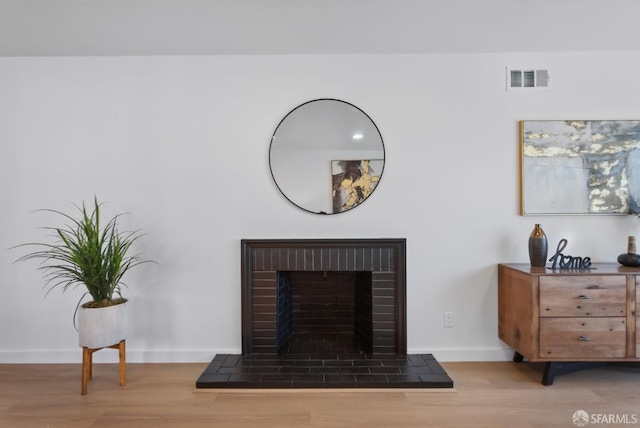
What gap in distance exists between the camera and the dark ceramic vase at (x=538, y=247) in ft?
8.22

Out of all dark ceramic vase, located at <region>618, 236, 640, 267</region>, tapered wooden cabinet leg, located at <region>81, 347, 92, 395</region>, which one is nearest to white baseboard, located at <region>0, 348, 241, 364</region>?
tapered wooden cabinet leg, located at <region>81, 347, 92, 395</region>

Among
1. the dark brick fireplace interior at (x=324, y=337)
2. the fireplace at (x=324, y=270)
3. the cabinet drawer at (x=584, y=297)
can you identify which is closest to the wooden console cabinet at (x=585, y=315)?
the cabinet drawer at (x=584, y=297)

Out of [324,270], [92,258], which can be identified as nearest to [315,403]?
[324,270]

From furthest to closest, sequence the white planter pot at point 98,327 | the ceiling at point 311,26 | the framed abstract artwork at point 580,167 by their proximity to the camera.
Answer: the framed abstract artwork at point 580,167 → the white planter pot at point 98,327 → the ceiling at point 311,26

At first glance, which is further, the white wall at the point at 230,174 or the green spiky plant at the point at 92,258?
the white wall at the point at 230,174

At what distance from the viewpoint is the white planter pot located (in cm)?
228

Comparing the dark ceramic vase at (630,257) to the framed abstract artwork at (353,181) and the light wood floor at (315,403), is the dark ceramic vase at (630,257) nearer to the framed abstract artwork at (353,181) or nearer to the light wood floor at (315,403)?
the light wood floor at (315,403)

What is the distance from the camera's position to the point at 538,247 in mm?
2510

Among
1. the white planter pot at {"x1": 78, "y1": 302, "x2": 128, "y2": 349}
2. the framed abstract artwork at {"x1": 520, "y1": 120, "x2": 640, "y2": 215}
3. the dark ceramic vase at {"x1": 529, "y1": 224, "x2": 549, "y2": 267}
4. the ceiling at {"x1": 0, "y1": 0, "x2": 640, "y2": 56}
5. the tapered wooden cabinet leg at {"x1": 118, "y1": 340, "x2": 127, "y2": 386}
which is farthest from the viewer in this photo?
the framed abstract artwork at {"x1": 520, "y1": 120, "x2": 640, "y2": 215}

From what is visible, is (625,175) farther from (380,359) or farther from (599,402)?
(380,359)

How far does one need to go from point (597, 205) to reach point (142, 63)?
356cm

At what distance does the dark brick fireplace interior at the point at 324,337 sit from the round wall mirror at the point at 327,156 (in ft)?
1.12

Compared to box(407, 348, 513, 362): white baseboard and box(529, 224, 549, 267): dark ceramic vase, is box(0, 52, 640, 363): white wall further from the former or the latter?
box(529, 224, 549, 267): dark ceramic vase

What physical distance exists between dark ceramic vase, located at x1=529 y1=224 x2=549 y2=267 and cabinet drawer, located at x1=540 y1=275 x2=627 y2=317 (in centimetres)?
25
